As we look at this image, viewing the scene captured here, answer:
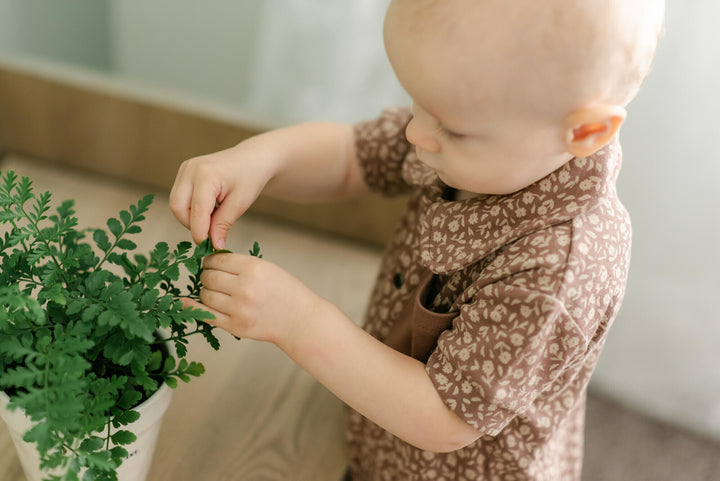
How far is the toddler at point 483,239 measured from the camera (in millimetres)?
455

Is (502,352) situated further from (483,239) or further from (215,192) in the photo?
(215,192)

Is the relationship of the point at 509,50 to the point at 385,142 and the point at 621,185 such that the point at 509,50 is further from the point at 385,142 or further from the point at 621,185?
the point at 621,185

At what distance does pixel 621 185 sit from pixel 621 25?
49cm

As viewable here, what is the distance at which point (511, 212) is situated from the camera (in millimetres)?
559

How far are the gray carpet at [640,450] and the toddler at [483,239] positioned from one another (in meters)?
0.35

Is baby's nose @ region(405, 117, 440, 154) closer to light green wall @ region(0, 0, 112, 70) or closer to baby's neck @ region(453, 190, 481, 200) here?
baby's neck @ region(453, 190, 481, 200)

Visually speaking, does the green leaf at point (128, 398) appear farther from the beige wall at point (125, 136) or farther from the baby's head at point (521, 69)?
the beige wall at point (125, 136)

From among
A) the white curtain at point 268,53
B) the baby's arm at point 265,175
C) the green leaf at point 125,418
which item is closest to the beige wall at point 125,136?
the white curtain at point 268,53

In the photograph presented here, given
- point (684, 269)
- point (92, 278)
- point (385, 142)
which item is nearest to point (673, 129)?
point (684, 269)

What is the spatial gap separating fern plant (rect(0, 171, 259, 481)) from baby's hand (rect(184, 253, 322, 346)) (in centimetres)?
2

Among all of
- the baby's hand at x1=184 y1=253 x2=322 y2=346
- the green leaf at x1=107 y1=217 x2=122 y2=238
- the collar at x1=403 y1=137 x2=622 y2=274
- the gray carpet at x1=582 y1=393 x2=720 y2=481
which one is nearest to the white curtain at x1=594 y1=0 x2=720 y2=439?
the gray carpet at x1=582 y1=393 x2=720 y2=481

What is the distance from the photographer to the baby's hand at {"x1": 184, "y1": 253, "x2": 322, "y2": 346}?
534 millimetres

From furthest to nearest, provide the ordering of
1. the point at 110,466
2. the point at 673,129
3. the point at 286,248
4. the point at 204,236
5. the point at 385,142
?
the point at 286,248
the point at 673,129
the point at 385,142
the point at 204,236
the point at 110,466

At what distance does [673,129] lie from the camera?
0.84 metres
